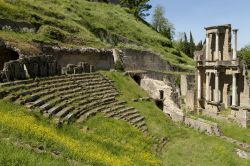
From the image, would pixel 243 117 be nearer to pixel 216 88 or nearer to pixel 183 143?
pixel 216 88

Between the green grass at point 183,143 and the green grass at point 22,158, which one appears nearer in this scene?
the green grass at point 22,158

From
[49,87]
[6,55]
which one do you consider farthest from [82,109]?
[6,55]

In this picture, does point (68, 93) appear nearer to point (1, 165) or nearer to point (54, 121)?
point (54, 121)

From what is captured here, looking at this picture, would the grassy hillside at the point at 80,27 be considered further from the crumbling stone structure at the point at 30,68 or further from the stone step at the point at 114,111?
the stone step at the point at 114,111

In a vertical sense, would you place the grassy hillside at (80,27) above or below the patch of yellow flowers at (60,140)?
above

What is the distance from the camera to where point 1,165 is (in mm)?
8844

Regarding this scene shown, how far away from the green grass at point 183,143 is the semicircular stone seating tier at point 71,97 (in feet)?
3.11

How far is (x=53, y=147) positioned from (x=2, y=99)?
5.58m

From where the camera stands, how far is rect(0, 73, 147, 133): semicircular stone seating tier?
681 inches

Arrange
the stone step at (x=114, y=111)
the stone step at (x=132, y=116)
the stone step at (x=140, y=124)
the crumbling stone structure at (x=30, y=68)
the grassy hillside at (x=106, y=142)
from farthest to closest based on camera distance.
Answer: the stone step at (x=132, y=116) → the stone step at (x=140, y=124) → the stone step at (x=114, y=111) → the crumbling stone structure at (x=30, y=68) → the grassy hillside at (x=106, y=142)

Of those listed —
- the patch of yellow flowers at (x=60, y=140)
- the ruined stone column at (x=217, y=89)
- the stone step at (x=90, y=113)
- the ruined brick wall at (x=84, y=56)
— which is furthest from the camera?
the ruined stone column at (x=217, y=89)

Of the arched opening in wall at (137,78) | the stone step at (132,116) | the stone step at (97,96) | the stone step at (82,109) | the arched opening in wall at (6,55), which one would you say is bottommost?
the stone step at (132,116)

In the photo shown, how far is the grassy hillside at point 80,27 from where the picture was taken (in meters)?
34.8

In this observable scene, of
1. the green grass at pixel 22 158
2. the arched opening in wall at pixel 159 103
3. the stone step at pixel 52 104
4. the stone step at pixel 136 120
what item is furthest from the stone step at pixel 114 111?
the green grass at pixel 22 158
